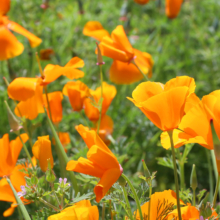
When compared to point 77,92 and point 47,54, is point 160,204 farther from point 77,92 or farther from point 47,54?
point 47,54

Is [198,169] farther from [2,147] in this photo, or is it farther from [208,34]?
[2,147]

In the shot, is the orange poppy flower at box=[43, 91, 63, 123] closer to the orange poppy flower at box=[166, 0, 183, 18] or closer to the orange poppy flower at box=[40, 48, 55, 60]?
the orange poppy flower at box=[40, 48, 55, 60]

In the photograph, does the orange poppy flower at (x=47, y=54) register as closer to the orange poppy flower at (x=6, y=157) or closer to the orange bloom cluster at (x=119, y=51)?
the orange bloom cluster at (x=119, y=51)

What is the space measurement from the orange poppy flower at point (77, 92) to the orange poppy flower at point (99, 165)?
0.27m

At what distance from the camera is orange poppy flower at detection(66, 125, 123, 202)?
0.51 meters

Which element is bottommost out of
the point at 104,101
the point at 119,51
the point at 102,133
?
the point at 102,133

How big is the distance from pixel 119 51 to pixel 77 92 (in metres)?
0.16

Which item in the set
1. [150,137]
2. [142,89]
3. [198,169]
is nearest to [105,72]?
[150,137]

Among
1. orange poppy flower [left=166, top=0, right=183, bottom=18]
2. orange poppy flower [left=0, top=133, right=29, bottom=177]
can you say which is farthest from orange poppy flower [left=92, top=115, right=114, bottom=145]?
orange poppy flower [left=166, top=0, right=183, bottom=18]

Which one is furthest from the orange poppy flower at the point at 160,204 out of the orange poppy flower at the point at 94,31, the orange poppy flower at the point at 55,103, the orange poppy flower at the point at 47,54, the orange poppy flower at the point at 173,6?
the orange poppy flower at the point at 173,6

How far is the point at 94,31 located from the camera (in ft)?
3.29

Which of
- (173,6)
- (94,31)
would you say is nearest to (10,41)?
(94,31)

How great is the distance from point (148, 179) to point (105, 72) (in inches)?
55.0

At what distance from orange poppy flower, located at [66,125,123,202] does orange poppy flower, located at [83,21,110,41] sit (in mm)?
490
